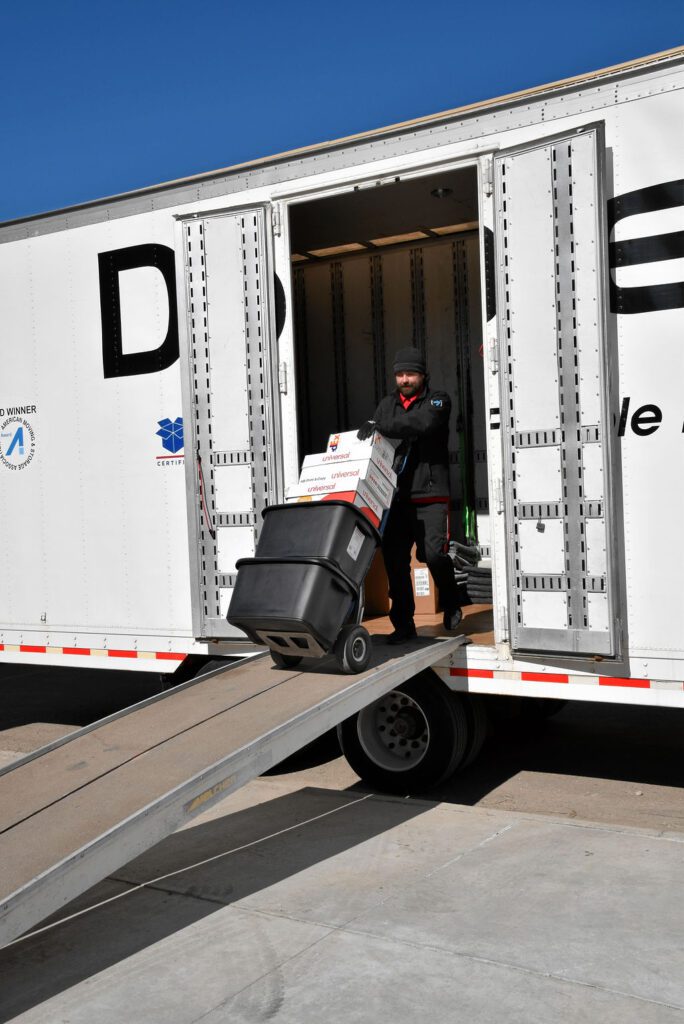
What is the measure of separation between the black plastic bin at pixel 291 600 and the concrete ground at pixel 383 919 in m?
0.99

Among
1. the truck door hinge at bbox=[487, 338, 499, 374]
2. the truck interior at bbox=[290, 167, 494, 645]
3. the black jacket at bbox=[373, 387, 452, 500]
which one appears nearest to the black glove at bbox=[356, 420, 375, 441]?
the black jacket at bbox=[373, 387, 452, 500]

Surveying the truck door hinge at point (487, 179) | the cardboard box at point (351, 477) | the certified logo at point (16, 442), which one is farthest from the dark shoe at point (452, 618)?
the certified logo at point (16, 442)

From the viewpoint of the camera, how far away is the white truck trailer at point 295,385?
4766 millimetres

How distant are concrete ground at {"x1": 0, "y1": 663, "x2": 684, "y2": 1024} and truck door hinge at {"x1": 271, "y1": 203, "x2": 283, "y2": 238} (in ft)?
10.1

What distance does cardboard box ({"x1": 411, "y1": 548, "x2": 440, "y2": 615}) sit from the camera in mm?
6805

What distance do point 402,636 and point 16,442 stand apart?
2889 millimetres

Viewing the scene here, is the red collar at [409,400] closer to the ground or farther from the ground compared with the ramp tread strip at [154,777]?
farther from the ground

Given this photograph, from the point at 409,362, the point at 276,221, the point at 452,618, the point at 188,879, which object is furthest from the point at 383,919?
the point at 276,221

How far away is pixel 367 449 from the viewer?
5.42 metres

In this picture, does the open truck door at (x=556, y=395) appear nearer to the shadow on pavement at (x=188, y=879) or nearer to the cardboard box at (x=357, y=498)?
the cardboard box at (x=357, y=498)

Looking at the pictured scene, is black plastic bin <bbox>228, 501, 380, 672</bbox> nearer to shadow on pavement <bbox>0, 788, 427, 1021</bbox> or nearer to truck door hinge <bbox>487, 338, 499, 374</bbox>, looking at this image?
shadow on pavement <bbox>0, 788, 427, 1021</bbox>

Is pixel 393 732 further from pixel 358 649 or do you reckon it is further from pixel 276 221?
pixel 276 221

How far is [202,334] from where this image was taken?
595cm

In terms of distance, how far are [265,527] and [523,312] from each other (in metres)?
1.65
